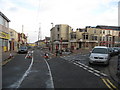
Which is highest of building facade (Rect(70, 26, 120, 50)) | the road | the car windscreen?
building facade (Rect(70, 26, 120, 50))

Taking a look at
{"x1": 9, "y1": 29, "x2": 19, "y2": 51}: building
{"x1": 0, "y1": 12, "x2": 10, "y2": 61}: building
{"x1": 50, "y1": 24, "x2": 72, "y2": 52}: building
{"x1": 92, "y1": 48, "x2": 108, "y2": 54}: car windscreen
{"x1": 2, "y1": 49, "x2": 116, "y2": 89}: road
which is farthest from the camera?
{"x1": 50, "y1": 24, "x2": 72, "y2": 52}: building

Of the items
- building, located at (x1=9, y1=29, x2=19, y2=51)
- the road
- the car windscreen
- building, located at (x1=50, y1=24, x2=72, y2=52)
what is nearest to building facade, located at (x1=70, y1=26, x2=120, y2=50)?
building, located at (x1=50, y1=24, x2=72, y2=52)

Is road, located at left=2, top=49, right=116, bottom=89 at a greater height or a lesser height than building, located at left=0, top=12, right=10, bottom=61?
lesser

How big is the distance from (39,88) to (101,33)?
54.9 metres

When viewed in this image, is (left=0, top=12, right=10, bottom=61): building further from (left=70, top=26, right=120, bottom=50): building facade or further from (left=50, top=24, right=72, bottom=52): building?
(left=50, top=24, right=72, bottom=52): building

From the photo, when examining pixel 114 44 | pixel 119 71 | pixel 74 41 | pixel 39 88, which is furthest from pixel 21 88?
pixel 114 44

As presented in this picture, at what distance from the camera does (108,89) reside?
19.1 ft

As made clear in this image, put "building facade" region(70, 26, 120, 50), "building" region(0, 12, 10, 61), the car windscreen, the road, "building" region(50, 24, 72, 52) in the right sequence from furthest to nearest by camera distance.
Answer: "building" region(50, 24, 72, 52), "building facade" region(70, 26, 120, 50), "building" region(0, 12, 10, 61), the car windscreen, the road

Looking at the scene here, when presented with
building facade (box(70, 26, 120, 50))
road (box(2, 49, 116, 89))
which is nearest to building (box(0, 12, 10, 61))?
road (box(2, 49, 116, 89))

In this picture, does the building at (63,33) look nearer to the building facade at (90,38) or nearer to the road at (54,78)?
the building facade at (90,38)

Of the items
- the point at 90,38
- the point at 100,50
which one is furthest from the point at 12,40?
the point at 100,50

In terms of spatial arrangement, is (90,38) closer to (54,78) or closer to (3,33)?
(3,33)

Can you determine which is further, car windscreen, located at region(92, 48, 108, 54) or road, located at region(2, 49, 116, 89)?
car windscreen, located at region(92, 48, 108, 54)

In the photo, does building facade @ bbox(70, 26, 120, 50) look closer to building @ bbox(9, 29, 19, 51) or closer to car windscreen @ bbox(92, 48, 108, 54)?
building @ bbox(9, 29, 19, 51)
